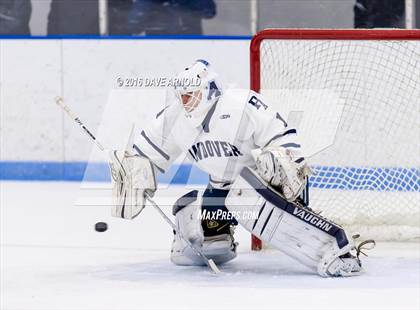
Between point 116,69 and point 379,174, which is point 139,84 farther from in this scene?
point 379,174

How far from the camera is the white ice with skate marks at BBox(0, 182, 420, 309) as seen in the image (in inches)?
161

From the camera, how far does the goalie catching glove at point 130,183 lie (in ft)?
15.1

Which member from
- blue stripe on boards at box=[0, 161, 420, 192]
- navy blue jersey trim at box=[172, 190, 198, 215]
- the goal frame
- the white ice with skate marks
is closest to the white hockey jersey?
navy blue jersey trim at box=[172, 190, 198, 215]

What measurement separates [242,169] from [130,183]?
1.33ft

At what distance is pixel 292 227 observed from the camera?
4.55 metres

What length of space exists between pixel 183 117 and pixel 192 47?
248cm

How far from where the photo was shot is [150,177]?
4645 millimetres

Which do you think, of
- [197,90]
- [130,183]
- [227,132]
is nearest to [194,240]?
[130,183]

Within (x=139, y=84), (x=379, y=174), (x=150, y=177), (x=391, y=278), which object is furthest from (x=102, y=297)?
(x=139, y=84)

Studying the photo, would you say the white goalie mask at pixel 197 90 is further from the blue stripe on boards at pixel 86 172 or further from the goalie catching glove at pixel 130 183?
the blue stripe on boards at pixel 86 172

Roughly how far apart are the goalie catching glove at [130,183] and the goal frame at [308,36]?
75 centimetres

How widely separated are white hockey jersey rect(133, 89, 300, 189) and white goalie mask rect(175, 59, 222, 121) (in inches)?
1.2

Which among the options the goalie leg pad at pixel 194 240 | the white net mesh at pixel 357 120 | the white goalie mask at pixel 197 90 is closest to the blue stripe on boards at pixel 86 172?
the white net mesh at pixel 357 120

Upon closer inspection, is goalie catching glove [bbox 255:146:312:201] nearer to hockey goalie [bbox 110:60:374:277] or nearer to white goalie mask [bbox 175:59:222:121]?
hockey goalie [bbox 110:60:374:277]
